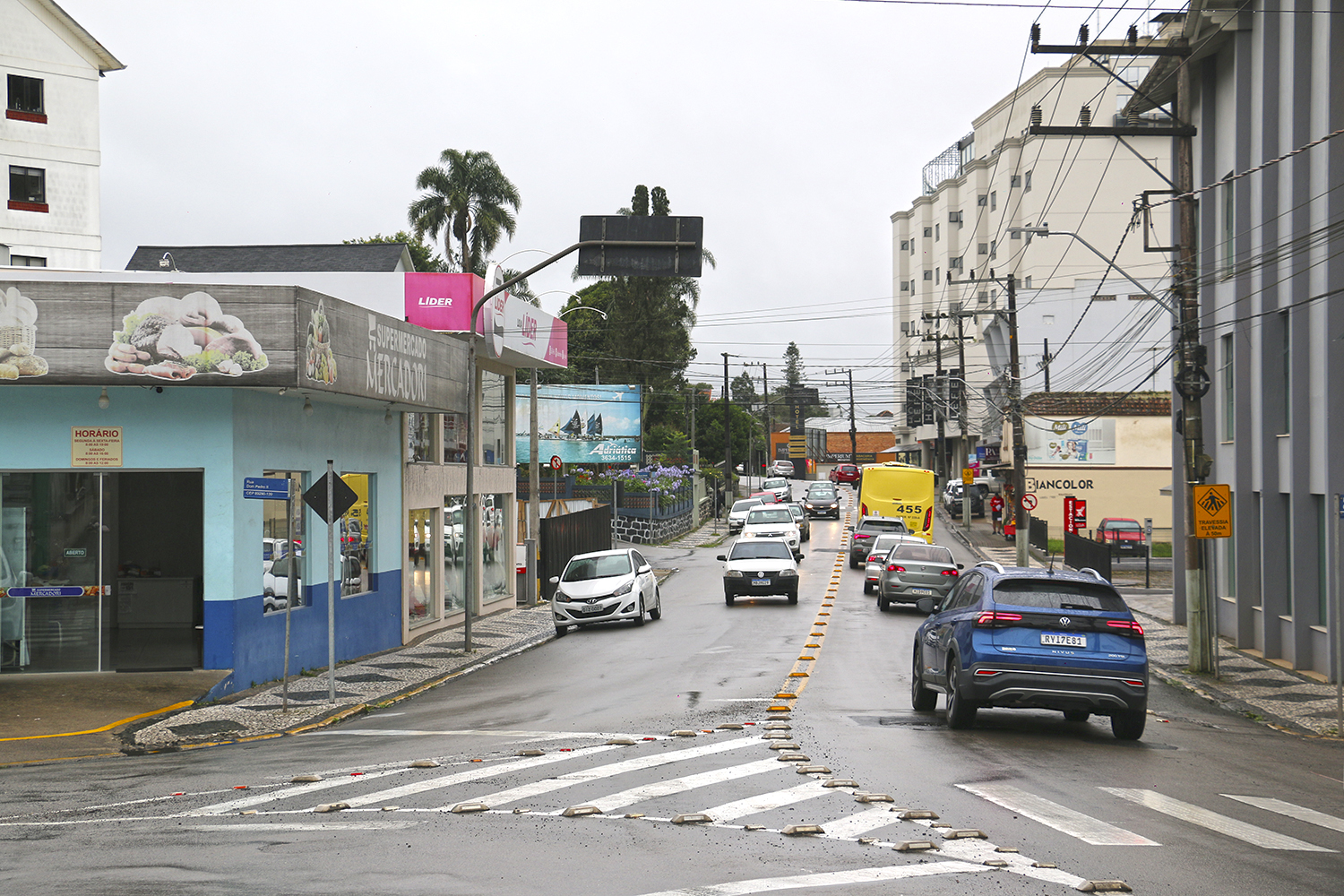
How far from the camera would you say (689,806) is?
908 cm

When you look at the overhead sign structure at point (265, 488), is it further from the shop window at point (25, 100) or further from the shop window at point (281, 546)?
the shop window at point (25, 100)

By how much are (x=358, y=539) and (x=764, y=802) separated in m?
14.5

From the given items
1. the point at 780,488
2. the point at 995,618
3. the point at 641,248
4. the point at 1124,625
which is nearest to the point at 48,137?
the point at 641,248

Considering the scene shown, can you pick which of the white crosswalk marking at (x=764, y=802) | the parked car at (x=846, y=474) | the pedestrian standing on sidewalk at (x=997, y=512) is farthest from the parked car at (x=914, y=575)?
the parked car at (x=846, y=474)

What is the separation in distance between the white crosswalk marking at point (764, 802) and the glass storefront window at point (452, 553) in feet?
60.2

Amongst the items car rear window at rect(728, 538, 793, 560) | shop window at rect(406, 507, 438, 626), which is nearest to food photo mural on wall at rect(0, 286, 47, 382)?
shop window at rect(406, 507, 438, 626)

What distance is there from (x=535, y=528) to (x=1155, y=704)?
20.6 m

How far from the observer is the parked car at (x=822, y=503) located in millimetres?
70188

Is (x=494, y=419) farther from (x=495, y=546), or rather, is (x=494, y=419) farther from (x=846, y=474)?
(x=846, y=474)

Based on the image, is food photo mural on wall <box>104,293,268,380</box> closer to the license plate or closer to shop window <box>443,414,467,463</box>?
the license plate

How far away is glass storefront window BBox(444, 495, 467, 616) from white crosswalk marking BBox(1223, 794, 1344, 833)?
1973cm

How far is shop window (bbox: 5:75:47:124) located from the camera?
149 feet

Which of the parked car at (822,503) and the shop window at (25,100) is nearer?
Result: the shop window at (25,100)

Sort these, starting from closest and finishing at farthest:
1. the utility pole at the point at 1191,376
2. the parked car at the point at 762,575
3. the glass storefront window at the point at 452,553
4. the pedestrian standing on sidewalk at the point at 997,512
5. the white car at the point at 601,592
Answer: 1. the utility pole at the point at 1191,376
2. the white car at the point at 601,592
3. the glass storefront window at the point at 452,553
4. the parked car at the point at 762,575
5. the pedestrian standing on sidewalk at the point at 997,512
